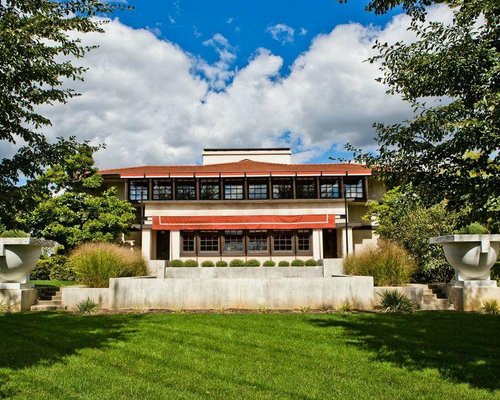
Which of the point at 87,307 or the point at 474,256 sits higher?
the point at 474,256

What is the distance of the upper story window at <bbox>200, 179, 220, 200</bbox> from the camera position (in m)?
35.0

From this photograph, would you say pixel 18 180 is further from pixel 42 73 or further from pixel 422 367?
pixel 422 367

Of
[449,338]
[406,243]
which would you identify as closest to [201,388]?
[449,338]

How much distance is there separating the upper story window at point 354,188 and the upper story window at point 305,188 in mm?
2454

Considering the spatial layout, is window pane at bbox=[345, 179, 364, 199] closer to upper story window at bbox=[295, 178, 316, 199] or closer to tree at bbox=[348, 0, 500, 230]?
upper story window at bbox=[295, 178, 316, 199]

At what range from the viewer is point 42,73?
21.4ft

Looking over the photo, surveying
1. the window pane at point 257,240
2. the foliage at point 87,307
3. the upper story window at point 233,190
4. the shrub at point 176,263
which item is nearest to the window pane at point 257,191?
the upper story window at point 233,190

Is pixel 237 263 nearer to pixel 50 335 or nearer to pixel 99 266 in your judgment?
pixel 99 266

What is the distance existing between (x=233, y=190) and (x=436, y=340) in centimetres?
2712

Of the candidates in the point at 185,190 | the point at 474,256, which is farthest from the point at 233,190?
the point at 474,256

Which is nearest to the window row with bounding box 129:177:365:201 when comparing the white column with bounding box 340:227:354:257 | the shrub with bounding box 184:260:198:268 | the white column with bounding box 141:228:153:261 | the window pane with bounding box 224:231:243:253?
the white column with bounding box 340:227:354:257

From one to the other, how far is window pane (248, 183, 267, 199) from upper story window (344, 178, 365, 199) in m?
6.00

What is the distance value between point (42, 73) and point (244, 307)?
29.6 ft

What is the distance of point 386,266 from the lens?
14914 millimetres
